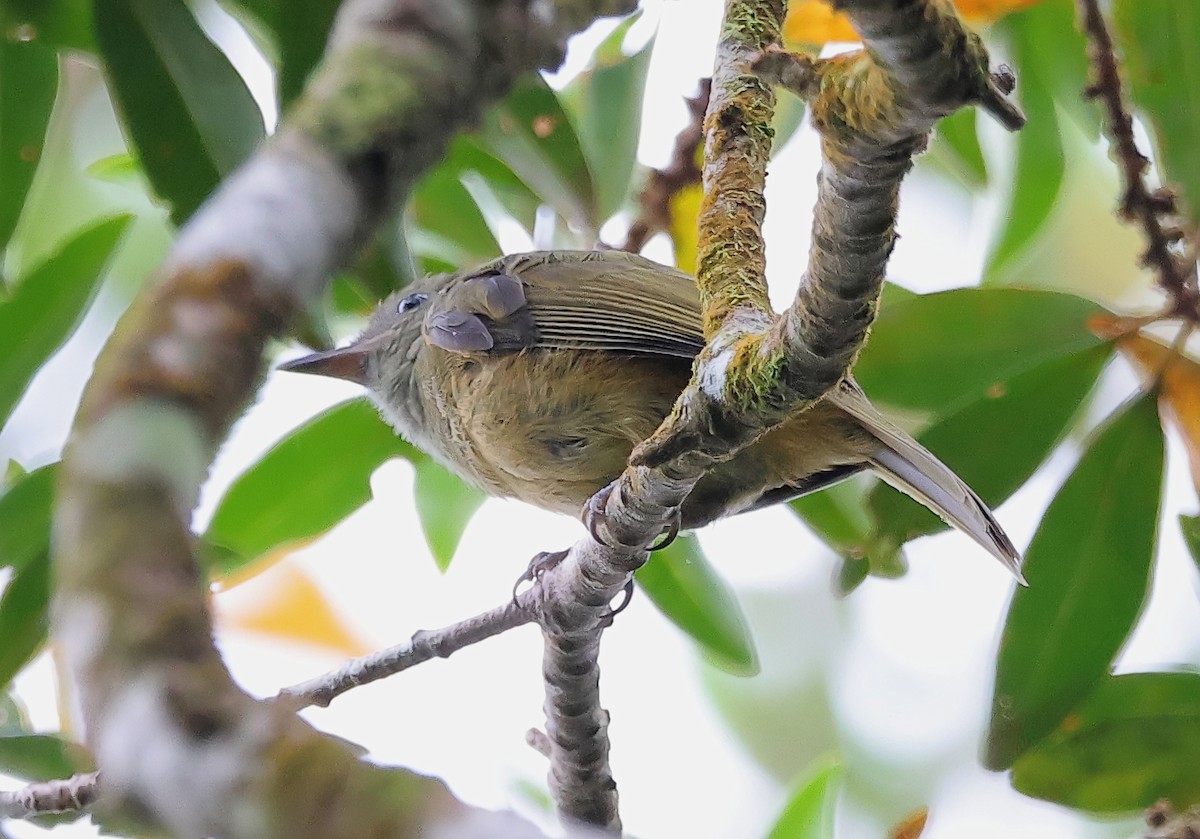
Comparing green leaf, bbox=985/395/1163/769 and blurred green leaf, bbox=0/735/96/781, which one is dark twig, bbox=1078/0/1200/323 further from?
blurred green leaf, bbox=0/735/96/781

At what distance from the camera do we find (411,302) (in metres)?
2.46

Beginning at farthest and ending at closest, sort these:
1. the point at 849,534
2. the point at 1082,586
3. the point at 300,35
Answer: the point at 849,534 < the point at 1082,586 < the point at 300,35

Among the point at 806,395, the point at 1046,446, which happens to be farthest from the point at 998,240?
the point at 806,395

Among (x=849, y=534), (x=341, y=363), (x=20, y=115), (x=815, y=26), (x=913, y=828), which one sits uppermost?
(x=815, y=26)

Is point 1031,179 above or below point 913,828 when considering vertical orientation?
above

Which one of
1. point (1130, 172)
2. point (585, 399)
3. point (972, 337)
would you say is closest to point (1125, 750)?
point (972, 337)

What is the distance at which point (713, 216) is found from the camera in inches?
54.3

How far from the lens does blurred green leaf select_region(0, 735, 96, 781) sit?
6.04 feet

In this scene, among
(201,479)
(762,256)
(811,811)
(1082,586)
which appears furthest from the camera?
(811,811)

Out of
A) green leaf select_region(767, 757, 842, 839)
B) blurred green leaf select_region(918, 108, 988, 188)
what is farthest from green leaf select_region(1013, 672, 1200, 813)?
blurred green leaf select_region(918, 108, 988, 188)

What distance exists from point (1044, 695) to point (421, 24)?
1.35 meters

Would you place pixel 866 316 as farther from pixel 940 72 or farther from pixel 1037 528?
pixel 1037 528

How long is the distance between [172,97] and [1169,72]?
147 centimetres

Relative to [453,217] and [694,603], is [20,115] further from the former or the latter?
[694,603]
